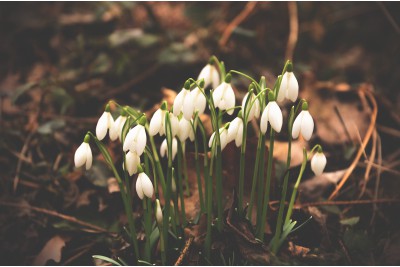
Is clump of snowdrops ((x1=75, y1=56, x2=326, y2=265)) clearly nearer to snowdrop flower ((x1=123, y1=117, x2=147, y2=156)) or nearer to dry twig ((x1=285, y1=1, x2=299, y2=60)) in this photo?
snowdrop flower ((x1=123, y1=117, x2=147, y2=156))

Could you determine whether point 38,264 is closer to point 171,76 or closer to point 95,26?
point 171,76

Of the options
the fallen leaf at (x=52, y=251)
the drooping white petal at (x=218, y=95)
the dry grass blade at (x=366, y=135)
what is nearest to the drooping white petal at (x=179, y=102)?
the drooping white petal at (x=218, y=95)

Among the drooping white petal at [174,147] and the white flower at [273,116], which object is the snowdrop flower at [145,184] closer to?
the drooping white petal at [174,147]

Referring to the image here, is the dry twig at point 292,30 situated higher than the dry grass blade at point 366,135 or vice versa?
the dry twig at point 292,30

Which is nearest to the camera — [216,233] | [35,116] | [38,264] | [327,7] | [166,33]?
[216,233]

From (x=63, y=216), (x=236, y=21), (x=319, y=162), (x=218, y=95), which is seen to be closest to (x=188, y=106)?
(x=218, y=95)

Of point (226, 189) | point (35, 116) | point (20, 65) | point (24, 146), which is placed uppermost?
point (20, 65)

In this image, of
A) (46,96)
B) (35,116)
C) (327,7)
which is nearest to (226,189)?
(35,116)
